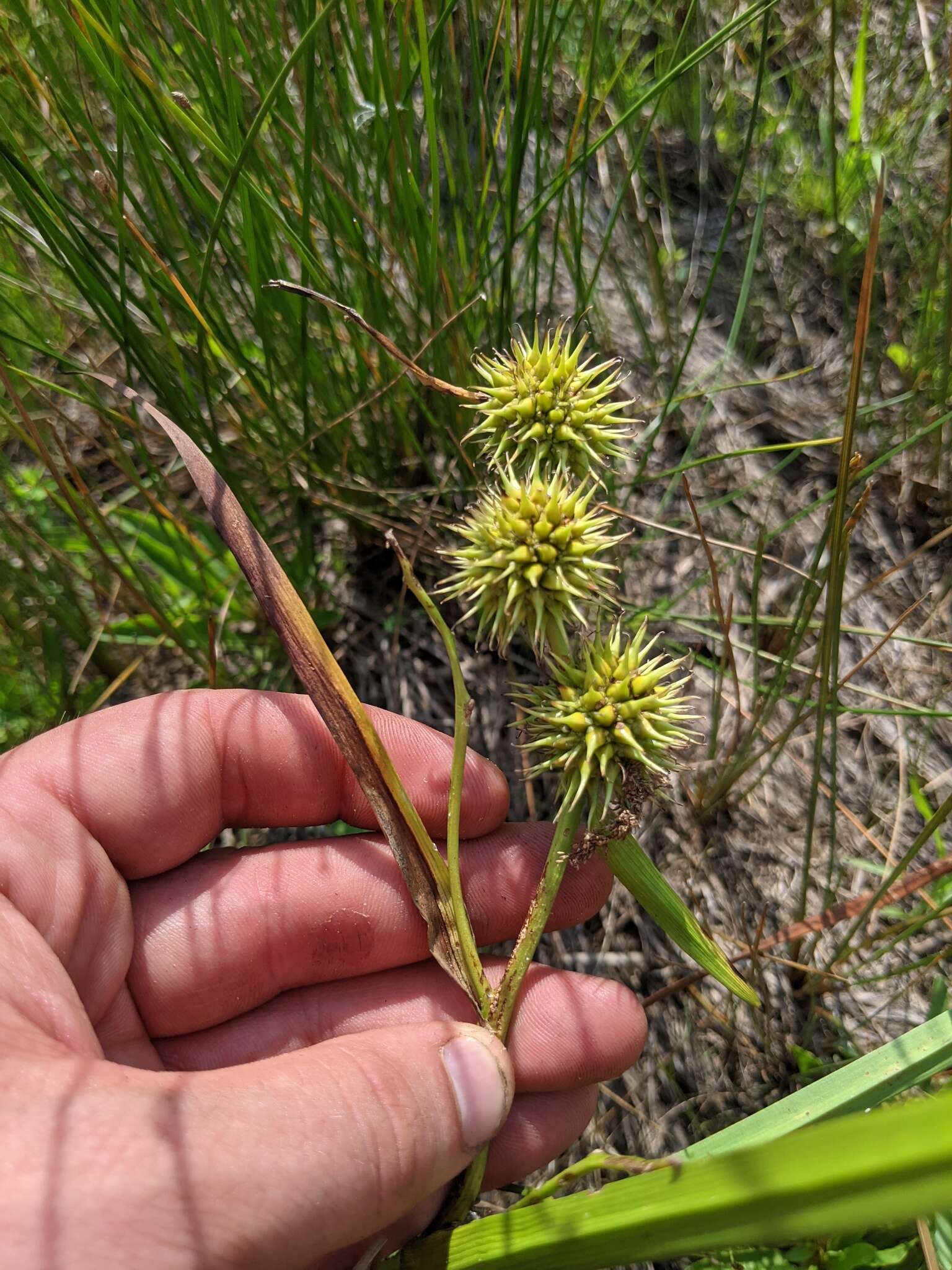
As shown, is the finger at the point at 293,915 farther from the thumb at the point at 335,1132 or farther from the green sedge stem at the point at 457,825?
the thumb at the point at 335,1132

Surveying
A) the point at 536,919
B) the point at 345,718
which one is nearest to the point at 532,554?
the point at 345,718

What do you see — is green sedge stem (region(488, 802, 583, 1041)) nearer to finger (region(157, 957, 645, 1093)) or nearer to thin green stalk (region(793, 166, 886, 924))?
finger (region(157, 957, 645, 1093))

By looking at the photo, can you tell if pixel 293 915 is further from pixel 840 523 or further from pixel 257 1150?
pixel 840 523

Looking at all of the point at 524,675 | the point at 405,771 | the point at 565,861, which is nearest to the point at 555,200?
the point at 524,675

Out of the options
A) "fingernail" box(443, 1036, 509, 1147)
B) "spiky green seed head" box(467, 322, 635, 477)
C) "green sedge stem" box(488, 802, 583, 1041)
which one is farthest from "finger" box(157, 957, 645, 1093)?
"spiky green seed head" box(467, 322, 635, 477)

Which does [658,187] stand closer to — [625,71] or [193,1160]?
[625,71]
